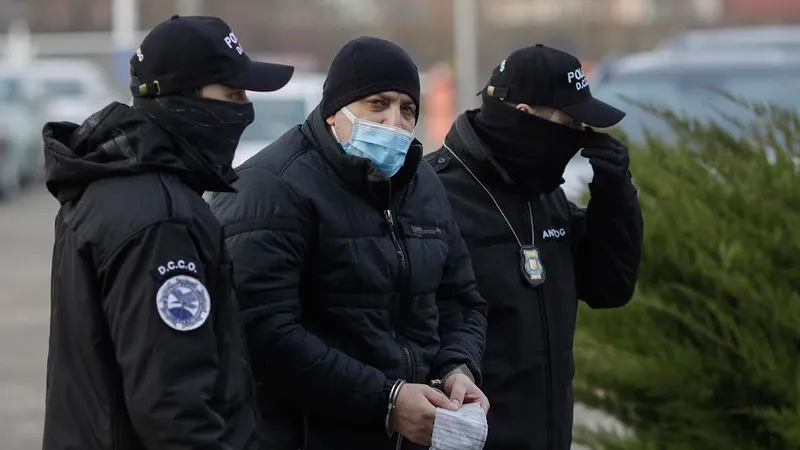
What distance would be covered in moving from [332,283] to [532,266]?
77 centimetres

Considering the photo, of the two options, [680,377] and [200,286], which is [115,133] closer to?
[200,286]

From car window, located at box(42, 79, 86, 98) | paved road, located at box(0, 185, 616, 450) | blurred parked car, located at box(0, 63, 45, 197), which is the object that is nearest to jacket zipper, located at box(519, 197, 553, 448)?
paved road, located at box(0, 185, 616, 450)

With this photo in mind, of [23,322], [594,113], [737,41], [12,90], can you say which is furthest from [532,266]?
[12,90]

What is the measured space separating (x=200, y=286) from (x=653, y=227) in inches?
100

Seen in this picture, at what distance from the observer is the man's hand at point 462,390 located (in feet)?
10.5

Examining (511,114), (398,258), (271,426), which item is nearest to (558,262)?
(511,114)

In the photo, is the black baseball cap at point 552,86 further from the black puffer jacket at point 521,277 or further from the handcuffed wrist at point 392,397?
the handcuffed wrist at point 392,397

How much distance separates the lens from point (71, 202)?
8.99ft

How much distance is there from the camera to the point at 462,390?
3.21 metres

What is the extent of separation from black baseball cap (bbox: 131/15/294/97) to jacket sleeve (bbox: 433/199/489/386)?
2.42ft

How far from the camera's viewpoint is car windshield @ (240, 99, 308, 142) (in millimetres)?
13805

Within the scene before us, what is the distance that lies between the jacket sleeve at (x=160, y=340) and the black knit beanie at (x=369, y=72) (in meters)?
0.78

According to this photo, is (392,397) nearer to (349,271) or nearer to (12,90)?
(349,271)

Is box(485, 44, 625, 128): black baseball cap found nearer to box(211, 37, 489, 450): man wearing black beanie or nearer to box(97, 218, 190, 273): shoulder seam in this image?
box(211, 37, 489, 450): man wearing black beanie
